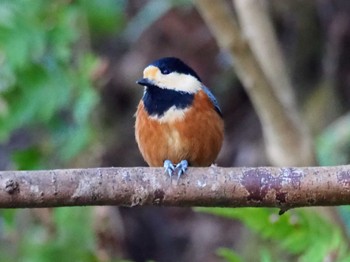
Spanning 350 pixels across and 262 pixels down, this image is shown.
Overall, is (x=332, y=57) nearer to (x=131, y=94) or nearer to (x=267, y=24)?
(x=131, y=94)

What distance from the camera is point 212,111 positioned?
271 centimetres

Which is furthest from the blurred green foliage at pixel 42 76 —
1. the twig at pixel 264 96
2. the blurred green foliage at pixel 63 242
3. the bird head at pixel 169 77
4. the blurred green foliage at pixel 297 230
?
Answer: the blurred green foliage at pixel 297 230

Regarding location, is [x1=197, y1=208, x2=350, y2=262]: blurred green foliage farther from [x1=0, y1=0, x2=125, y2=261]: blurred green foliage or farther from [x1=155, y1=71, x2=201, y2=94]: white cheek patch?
[x1=0, y1=0, x2=125, y2=261]: blurred green foliage

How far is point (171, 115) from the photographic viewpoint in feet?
8.57

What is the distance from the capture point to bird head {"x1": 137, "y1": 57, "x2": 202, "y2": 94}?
2682 millimetres

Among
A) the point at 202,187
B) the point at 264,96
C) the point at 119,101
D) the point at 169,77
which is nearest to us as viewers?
the point at 202,187

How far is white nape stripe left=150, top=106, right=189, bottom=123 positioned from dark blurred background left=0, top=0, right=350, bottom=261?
457mm

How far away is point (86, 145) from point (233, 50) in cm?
73

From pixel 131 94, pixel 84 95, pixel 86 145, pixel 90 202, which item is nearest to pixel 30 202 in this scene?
pixel 90 202

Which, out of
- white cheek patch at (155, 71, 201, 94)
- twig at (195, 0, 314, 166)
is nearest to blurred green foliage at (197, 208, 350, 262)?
white cheek patch at (155, 71, 201, 94)

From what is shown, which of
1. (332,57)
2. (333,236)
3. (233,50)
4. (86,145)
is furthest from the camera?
(332,57)

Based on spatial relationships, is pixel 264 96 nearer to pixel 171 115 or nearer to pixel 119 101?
pixel 171 115

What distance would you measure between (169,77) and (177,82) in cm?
3

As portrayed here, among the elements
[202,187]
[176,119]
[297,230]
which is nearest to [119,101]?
[176,119]
